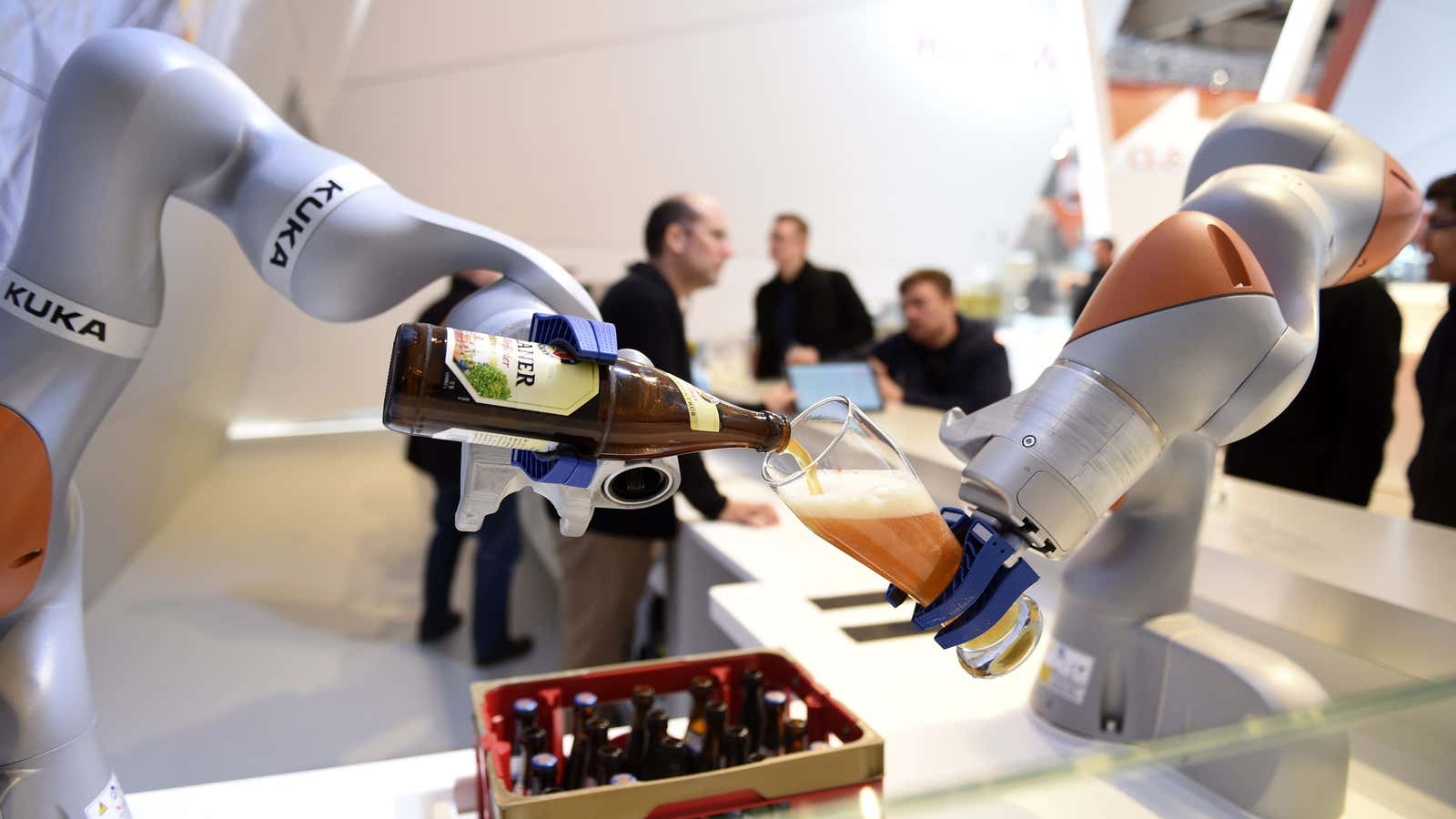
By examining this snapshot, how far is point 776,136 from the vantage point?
6.34 metres

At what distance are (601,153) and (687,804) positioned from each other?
5511 millimetres

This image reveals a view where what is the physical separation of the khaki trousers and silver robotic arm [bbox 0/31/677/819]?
4.56 feet

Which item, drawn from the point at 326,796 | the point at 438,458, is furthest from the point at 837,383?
the point at 326,796

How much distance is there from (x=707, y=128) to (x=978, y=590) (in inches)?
227

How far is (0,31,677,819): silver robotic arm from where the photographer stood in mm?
715

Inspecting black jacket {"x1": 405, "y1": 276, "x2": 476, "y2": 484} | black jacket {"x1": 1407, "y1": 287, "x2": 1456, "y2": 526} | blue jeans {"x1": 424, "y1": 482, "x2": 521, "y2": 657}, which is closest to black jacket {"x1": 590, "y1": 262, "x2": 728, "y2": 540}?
black jacket {"x1": 405, "y1": 276, "x2": 476, "y2": 484}

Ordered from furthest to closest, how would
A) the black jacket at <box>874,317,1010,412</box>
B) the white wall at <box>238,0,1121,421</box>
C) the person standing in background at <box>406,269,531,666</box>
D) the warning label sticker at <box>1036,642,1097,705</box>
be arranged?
the white wall at <box>238,0,1121,421</box> → the person standing in background at <box>406,269,531,666</box> → the black jacket at <box>874,317,1010,412</box> → the warning label sticker at <box>1036,642,1097,705</box>

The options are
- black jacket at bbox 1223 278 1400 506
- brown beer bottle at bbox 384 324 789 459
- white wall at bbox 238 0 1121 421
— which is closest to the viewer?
brown beer bottle at bbox 384 324 789 459

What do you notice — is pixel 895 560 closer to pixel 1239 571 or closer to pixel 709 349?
pixel 1239 571

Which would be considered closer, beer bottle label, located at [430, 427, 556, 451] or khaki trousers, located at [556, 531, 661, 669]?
beer bottle label, located at [430, 427, 556, 451]

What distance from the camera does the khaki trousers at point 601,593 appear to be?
7.13 ft

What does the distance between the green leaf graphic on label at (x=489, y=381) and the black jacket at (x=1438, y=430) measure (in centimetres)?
171

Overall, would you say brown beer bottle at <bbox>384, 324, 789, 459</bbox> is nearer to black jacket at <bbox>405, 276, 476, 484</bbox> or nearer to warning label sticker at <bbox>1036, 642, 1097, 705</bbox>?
warning label sticker at <bbox>1036, 642, 1097, 705</bbox>

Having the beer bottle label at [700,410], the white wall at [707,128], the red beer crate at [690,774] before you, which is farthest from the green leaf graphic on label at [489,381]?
the white wall at [707,128]
